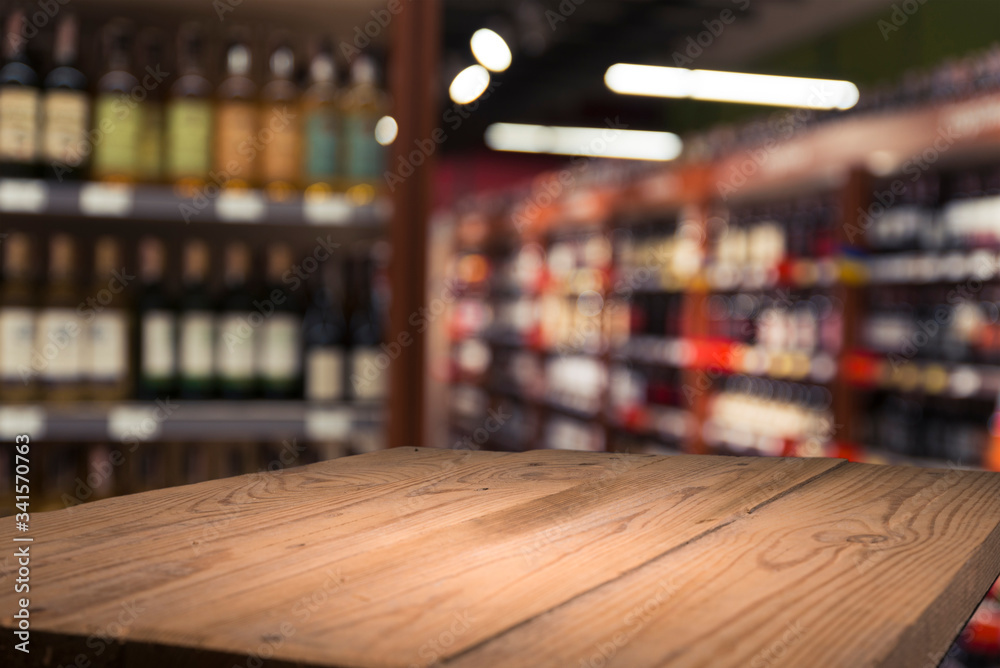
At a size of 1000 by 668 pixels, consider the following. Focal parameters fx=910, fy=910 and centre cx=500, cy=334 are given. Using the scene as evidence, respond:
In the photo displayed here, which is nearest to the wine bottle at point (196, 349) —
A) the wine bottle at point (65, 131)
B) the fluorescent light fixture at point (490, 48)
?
the wine bottle at point (65, 131)

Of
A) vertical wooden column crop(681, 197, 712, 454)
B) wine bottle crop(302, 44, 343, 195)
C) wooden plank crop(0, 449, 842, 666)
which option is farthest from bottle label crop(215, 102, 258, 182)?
vertical wooden column crop(681, 197, 712, 454)

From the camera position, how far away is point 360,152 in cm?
220

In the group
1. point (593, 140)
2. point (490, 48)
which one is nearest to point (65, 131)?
point (490, 48)

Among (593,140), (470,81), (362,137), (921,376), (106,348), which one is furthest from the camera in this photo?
(593,140)

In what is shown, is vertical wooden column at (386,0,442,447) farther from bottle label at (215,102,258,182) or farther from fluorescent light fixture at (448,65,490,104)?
fluorescent light fixture at (448,65,490,104)

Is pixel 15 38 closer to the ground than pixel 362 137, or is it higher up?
higher up

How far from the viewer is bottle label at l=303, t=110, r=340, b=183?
7.14 ft

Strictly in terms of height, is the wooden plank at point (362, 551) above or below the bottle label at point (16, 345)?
below

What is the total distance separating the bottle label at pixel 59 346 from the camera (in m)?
2.06

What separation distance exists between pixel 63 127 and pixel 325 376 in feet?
2.69

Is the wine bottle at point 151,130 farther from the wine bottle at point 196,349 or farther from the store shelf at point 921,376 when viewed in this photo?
the store shelf at point 921,376

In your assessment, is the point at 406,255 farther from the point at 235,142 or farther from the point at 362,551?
the point at 362,551

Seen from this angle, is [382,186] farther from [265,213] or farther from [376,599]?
[376,599]

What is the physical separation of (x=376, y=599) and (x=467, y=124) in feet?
41.4
